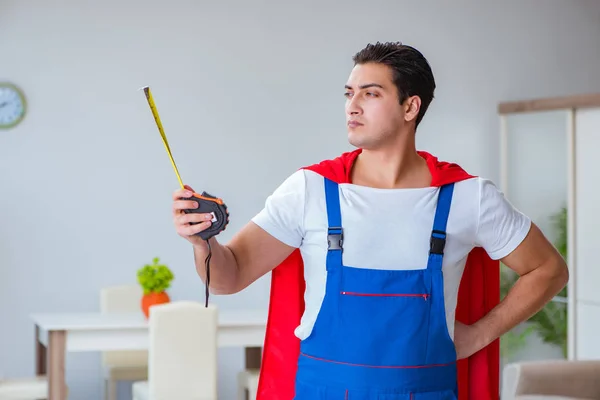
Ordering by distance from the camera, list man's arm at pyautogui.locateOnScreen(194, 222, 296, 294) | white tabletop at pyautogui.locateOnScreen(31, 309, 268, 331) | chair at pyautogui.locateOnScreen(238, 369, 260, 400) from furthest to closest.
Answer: chair at pyautogui.locateOnScreen(238, 369, 260, 400)
white tabletop at pyautogui.locateOnScreen(31, 309, 268, 331)
man's arm at pyautogui.locateOnScreen(194, 222, 296, 294)

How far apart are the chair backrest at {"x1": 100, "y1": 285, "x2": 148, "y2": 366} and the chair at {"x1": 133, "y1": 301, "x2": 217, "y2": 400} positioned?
0.81 m

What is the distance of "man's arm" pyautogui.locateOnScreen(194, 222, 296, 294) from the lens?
68.2 inches

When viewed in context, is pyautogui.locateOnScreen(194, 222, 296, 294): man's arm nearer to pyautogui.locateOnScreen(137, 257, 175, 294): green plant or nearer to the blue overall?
the blue overall

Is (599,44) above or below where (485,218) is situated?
above

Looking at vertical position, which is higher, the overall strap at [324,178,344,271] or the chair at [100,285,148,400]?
the overall strap at [324,178,344,271]

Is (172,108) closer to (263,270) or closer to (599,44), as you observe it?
(599,44)

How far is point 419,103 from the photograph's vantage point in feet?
6.28

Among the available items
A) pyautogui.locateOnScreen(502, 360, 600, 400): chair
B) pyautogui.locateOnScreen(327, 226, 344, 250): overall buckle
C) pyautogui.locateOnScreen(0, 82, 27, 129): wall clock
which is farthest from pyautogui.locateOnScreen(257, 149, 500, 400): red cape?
pyautogui.locateOnScreen(0, 82, 27, 129): wall clock

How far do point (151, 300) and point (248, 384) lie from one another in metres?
0.64

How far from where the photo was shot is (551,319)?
5.54 meters

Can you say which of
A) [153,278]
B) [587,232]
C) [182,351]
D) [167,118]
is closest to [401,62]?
[182,351]

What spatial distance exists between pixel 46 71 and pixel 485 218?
3.90m

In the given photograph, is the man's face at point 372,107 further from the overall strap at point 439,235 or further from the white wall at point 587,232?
the white wall at point 587,232

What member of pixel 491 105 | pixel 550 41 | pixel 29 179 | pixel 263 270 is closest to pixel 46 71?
pixel 29 179
